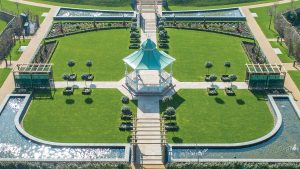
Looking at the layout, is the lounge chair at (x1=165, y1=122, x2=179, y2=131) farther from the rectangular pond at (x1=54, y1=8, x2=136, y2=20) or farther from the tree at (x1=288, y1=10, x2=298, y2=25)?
the tree at (x1=288, y1=10, x2=298, y2=25)

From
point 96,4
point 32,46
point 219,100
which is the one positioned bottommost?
point 219,100

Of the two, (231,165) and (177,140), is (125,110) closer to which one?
(177,140)

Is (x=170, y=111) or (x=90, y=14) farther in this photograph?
(x=90, y=14)

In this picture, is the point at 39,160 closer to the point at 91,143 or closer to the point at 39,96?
the point at 91,143

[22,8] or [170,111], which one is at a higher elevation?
[22,8]

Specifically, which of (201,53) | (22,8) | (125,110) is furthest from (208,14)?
(125,110)

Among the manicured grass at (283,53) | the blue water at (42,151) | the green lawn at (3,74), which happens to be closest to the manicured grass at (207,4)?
the manicured grass at (283,53)
